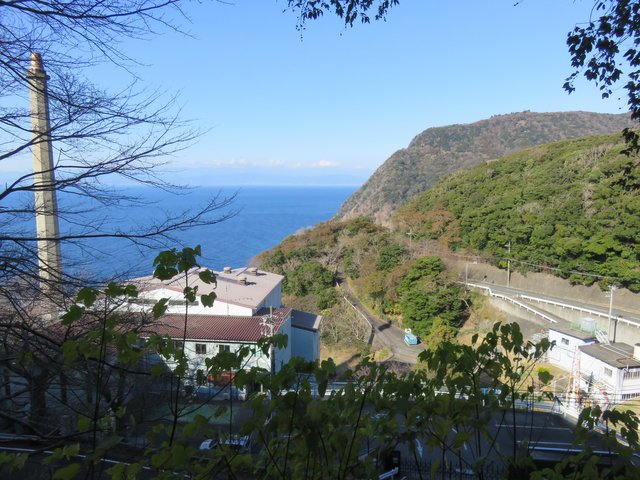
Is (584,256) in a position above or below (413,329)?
above

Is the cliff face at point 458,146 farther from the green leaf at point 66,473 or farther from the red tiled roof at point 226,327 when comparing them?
the green leaf at point 66,473

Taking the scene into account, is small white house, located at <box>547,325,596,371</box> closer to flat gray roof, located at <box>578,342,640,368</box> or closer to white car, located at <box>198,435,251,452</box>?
flat gray roof, located at <box>578,342,640,368</box>

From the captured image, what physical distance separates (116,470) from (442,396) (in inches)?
38.1

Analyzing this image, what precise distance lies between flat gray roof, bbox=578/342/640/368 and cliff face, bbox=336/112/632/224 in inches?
860

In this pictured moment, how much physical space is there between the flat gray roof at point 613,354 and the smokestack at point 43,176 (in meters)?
11.0

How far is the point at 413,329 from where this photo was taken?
49.5ft

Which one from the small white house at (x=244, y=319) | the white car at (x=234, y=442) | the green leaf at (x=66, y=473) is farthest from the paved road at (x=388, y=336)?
the green leaf at (x=66, y=473)

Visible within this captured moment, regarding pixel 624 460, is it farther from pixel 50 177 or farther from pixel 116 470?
pixel 50 177

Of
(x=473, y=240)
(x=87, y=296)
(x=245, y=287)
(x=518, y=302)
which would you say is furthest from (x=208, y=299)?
(x=473, y=240)

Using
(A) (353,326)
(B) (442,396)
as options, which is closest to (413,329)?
(A) (353,326)

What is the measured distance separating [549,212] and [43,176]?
→ 17.1 meters

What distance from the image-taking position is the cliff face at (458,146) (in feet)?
111

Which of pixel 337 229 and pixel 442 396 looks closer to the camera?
pixel 442 396

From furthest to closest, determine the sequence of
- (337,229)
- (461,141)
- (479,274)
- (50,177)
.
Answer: (461,141) → (337,229) → (479,274) → (50,177)
